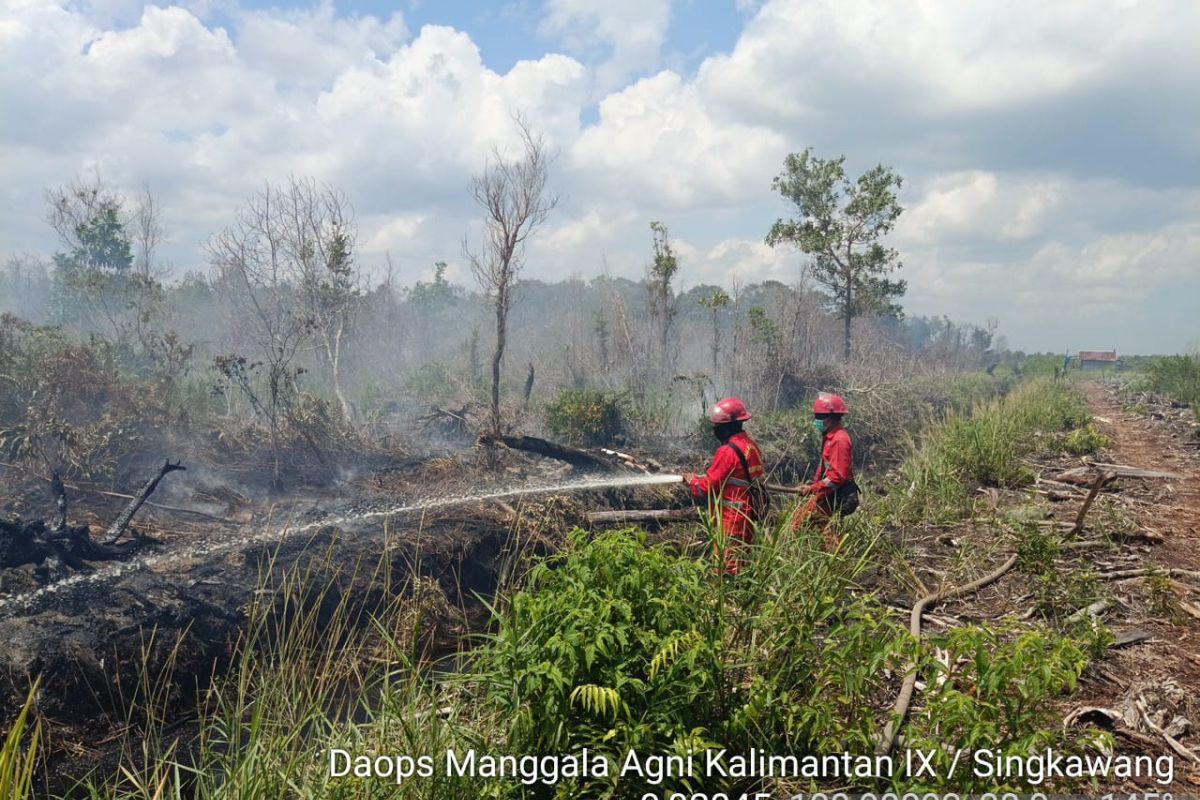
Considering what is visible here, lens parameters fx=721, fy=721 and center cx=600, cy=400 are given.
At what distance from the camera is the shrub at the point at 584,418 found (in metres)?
14.8

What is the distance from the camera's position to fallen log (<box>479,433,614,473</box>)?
13.0 metres

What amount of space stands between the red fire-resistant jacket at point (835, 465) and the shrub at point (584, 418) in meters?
9.21

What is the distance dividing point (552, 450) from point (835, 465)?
8168 millimetres

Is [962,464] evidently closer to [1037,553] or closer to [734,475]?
[1037,553]

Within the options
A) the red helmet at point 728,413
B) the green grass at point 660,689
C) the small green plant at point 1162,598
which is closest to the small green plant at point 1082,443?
the small green plant at point 1162,598

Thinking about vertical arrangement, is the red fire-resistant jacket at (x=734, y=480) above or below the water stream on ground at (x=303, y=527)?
above

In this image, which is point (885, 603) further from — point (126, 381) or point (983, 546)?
point (126, 381)

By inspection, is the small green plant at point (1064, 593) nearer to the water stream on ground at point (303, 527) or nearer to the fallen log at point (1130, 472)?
the fallen log at point (1130, 472)

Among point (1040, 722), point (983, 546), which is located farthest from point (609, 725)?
point (983, 546)

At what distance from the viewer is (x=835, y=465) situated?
5637mm

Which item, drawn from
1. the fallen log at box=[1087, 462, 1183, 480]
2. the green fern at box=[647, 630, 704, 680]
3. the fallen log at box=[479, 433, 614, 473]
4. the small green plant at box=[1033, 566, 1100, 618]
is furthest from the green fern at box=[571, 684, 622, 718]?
the fallen log at box=[479, 433, 614, 473]

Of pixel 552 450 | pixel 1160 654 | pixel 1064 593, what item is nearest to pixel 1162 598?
pixel 1064 593

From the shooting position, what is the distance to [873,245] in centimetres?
2133

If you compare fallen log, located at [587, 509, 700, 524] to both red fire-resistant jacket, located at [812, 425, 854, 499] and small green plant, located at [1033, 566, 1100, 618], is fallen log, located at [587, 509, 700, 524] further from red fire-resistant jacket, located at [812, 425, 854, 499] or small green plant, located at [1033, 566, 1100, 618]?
small green plant, located at [1033, 566, 1100, 618]
